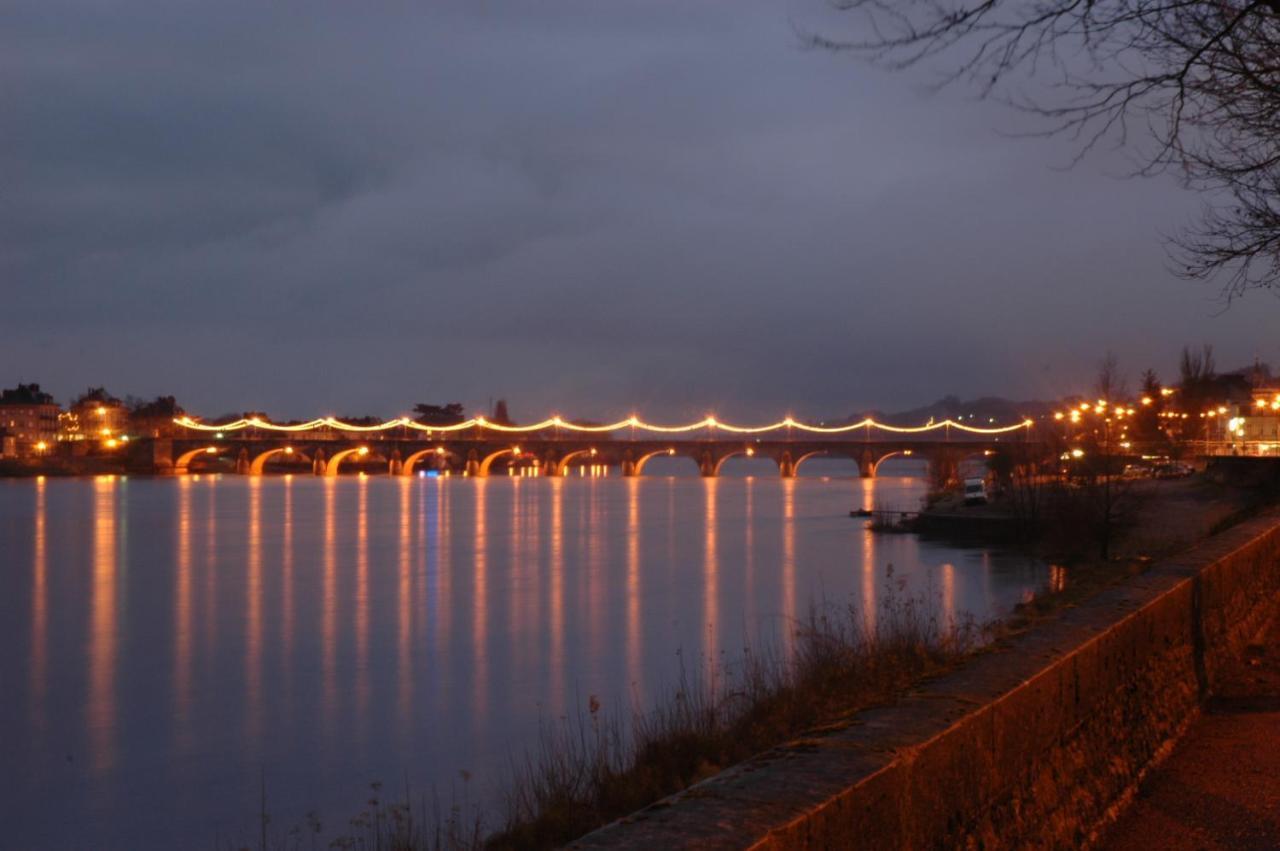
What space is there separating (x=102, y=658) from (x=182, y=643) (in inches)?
74.5

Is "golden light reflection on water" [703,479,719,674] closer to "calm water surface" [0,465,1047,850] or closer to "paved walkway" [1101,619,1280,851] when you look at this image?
"calm water surface" [0,465,1047,850]

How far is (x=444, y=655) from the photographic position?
21.0m

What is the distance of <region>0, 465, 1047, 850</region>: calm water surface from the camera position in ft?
41.2

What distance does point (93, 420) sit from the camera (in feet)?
544

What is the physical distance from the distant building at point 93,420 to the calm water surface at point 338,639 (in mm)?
108033

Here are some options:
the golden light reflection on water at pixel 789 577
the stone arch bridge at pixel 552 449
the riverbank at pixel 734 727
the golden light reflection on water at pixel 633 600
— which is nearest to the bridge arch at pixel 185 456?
the stone arch bridge at pixel 552 449

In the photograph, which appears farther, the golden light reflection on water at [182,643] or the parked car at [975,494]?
the parked car at [975,494]

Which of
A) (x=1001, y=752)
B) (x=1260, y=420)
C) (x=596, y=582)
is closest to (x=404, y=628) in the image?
(x=596, y=582)

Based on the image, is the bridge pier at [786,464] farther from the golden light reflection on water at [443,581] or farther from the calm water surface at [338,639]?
the calm water surface at [338,639]

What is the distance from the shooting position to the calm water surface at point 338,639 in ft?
41.2

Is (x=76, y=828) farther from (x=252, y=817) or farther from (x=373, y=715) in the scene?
(x=373, y=715)

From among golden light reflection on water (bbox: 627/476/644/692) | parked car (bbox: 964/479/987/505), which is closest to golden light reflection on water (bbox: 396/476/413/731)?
golden light reflection on water (bbox: 627/476/644/692)

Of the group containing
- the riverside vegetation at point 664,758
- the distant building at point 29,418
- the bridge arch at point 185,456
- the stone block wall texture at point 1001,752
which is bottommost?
the riverside vegetation at point 664,758

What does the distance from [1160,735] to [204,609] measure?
25654 millimetres
